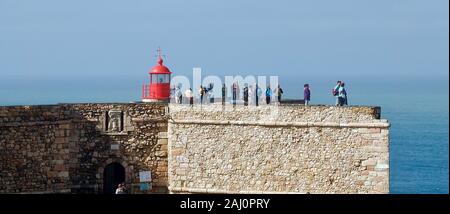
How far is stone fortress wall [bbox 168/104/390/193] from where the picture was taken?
34.2 meters

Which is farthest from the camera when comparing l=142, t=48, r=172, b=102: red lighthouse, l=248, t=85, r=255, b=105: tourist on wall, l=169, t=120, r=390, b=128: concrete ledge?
l=142, t=48, r=172, b=102: red lighthouse

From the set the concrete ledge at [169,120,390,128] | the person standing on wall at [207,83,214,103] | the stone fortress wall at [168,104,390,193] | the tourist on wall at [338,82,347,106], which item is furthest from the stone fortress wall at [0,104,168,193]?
the tourist on wall at [338,82,347,106]

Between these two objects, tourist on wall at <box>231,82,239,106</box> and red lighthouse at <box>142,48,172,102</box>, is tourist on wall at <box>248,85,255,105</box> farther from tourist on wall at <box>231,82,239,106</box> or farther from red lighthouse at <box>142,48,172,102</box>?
red lighthouse at <box>142,48,172,102</box>

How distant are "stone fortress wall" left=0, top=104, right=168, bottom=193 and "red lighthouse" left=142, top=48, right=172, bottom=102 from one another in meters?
5.39

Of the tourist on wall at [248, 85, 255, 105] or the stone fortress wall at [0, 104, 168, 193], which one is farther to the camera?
the tourist on wall at [248, 85, 255, 105]

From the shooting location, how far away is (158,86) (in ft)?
141

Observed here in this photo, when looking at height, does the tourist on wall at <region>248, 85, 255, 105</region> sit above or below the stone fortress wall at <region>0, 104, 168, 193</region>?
above

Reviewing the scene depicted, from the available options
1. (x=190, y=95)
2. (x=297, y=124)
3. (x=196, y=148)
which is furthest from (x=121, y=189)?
(x=297, y=124)

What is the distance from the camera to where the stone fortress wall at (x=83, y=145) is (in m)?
35.7

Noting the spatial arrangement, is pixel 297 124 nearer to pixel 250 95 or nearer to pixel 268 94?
pixel 250 95

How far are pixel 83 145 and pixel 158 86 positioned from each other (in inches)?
256

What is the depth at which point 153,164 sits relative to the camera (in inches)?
1462
